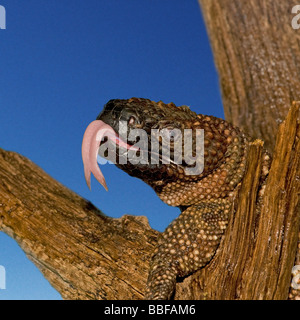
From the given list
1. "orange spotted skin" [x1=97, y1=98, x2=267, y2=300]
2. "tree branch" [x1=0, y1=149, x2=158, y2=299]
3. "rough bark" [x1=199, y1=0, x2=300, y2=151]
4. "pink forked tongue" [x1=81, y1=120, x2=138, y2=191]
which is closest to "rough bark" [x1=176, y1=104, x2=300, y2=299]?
"orange spotted skin" [x1=97, y1=98, x2=267, y2=300]

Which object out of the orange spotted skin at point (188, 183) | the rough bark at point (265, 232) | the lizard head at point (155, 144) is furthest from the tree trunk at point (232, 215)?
the lizard head at point (155, 144)

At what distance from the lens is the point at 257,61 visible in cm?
401

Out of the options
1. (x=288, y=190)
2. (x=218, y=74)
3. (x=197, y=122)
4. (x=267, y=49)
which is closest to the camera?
(x=288, y=190)

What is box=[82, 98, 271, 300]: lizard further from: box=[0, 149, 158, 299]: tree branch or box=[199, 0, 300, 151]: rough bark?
box=[199, 0, 300, 151]: rough bark

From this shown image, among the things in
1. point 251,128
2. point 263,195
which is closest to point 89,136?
point 263,195

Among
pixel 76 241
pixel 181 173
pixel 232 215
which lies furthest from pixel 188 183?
pixel 76 241

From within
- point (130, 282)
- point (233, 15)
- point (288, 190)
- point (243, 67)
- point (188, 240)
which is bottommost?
point (130, 282)

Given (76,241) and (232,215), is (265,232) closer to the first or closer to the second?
(232,215)

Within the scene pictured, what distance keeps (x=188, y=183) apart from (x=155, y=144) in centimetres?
33

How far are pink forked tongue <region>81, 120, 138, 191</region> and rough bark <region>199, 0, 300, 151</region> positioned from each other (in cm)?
162

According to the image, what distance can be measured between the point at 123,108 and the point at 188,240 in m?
0.87

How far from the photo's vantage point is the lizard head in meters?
2.55

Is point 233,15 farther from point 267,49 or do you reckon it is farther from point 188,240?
point 188,240

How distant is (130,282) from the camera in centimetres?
274
